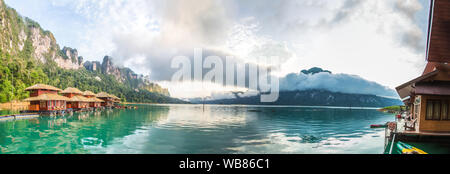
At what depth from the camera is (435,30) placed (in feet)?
42.0

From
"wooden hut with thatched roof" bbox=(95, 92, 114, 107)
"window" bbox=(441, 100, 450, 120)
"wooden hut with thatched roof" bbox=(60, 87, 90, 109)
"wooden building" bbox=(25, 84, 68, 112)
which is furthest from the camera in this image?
"wooden hut with thatched roof" bbox=(95, 92, 114, 107)

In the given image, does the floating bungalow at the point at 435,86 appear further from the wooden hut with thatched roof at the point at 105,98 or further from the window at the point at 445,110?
the wooden hut with thatched roof at the point at 105,98

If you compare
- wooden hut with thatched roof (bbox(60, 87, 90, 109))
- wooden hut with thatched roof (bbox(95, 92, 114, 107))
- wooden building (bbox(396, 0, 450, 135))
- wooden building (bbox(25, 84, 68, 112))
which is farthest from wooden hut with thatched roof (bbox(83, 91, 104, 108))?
wooden building (bbox(396, 0, 450, 135))

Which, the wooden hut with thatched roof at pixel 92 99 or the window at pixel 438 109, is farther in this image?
the wooden hut with thatched roof at pixel 92 99

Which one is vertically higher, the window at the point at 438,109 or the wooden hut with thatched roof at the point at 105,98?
the window at the point at 438,109

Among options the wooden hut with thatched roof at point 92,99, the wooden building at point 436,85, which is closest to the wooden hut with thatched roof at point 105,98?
the wooden hut with thatched roof at point 92,99

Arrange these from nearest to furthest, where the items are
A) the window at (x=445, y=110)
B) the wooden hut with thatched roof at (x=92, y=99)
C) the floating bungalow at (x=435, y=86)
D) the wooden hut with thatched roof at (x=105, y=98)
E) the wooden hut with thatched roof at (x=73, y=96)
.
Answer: the floating bungalow at (x=435, y=86) < the window at (x=445, y=110) < the wooden hut with thatched roof at (x=73, y=96) < the wooden hut with thatched roof at (x=92, y=99) < the wooden hut with thatched roof at (x=105, y=98)

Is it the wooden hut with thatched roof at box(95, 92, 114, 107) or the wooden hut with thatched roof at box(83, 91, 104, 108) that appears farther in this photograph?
the wooden hut with thatched roof at box(95, 92, 114, 107)

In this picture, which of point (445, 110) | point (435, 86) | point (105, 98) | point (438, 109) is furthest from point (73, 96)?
point (445, 110)

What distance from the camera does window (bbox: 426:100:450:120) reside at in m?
12.8

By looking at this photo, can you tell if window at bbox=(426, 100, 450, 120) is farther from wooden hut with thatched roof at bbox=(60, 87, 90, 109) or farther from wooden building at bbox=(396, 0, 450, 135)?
wooden hut with thatched roof at bbox=(60, 87, 90, 109)

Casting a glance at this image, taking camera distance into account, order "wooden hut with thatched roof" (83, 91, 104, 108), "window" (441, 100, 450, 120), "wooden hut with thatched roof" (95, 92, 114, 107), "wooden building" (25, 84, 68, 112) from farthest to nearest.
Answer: "wooden hut with thatched roof" (95, 92, 114, 107)
"wooden hut with thatched roof" (83, 91, 104, 108)
"wooden building" (25, 84, 68, 112)
"window" (441, 100, 450, 120)

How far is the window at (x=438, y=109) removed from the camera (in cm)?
1283
